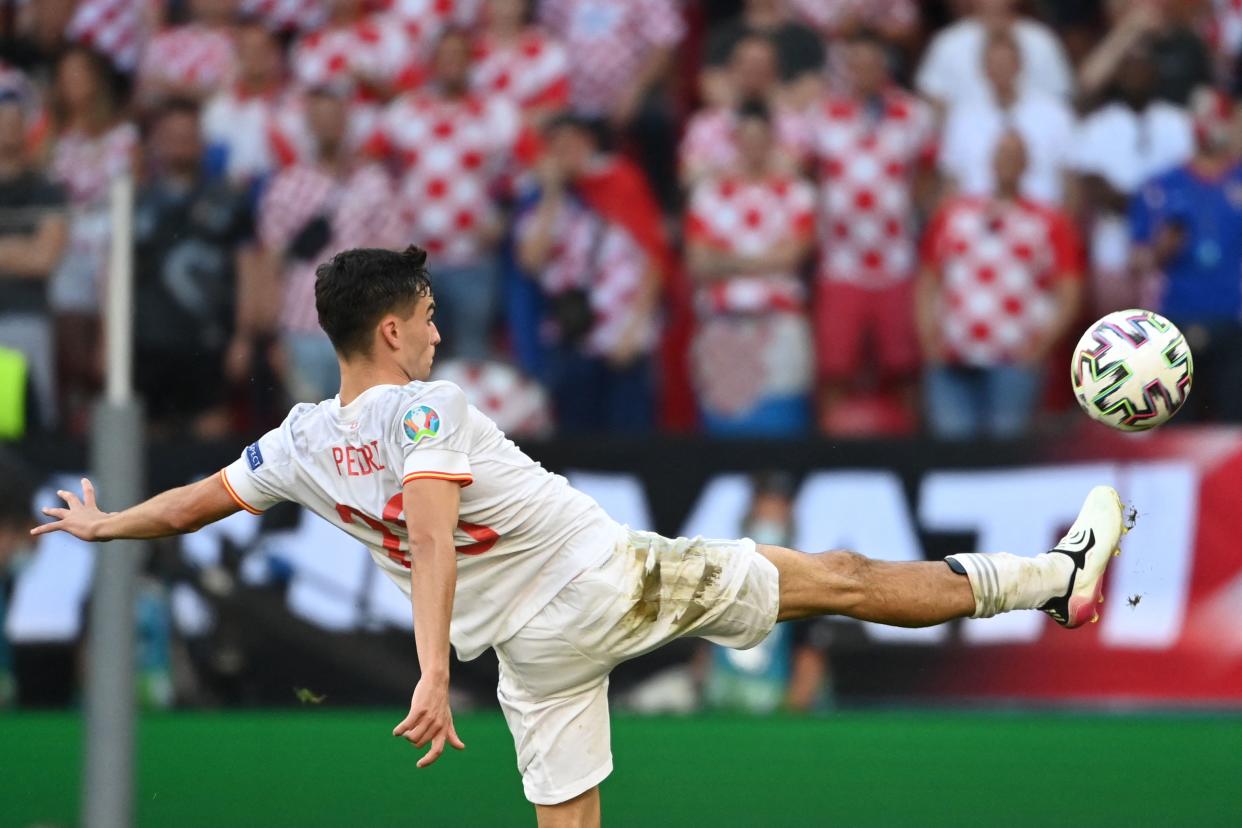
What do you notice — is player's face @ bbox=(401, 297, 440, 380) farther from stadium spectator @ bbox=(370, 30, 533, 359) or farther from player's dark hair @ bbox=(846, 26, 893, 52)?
player's dark hair @ bbox=(846, 26, 893, 52)

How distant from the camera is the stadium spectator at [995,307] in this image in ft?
34.7

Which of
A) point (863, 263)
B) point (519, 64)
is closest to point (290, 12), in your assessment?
point (519, 64)

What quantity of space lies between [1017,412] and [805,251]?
4.90 ft

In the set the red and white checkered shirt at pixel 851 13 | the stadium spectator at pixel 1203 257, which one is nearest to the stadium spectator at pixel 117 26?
the red and white checkered shirt at pixel 851 13

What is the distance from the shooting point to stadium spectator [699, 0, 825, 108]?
11.3 m

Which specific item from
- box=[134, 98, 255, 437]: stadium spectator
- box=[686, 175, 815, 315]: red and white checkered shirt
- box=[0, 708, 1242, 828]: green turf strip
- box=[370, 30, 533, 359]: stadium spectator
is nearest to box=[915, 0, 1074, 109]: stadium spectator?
box=[686, 175, 815, 315]: red and white checkered shirt

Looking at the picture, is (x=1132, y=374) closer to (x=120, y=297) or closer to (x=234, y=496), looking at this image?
(x=234, y=496)

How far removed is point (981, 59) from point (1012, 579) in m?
6.26

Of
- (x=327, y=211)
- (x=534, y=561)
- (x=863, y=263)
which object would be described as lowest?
(x=534, y=561)

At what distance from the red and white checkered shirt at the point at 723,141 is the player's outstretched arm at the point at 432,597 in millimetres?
6176

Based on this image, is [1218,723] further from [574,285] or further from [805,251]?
[574,285]

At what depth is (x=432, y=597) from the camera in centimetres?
495

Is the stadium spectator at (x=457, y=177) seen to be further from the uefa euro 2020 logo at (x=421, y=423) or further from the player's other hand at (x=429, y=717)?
the player's other hand at (x=429, y=717)

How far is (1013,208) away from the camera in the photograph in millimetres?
10672
